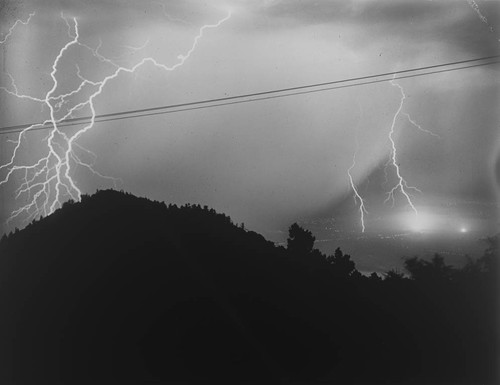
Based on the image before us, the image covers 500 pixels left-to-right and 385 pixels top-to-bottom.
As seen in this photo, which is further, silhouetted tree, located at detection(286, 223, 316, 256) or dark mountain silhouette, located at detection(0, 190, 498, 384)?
silhouetted tree, located at detection(286, 223, 316, 256)

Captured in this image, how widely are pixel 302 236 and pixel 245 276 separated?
2298 millimetres

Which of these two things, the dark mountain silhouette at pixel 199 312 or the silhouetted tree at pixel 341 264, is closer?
the dark mountain silhouette at pixel 199 312

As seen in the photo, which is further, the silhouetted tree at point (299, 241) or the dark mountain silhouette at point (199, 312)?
the silhouetted tree at point (299, 241)

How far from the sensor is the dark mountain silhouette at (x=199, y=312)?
26.8ft

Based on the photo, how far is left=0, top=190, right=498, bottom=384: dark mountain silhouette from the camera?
8.16 meters

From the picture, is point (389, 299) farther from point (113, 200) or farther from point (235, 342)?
point (113, 200)

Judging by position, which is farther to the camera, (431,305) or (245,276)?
(431,305)

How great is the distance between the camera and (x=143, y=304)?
904cm

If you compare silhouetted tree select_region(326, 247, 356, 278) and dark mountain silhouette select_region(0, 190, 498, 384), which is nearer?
dark mountain silhouette select_region(0, 190, 498, 384)

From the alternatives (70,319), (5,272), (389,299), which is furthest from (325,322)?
(5,272)

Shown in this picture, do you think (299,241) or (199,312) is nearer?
(199,312)

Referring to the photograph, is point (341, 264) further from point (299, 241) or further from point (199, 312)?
point (199, 312)

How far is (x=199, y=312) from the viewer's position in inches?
352

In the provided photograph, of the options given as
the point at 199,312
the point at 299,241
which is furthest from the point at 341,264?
the point at 199,312
